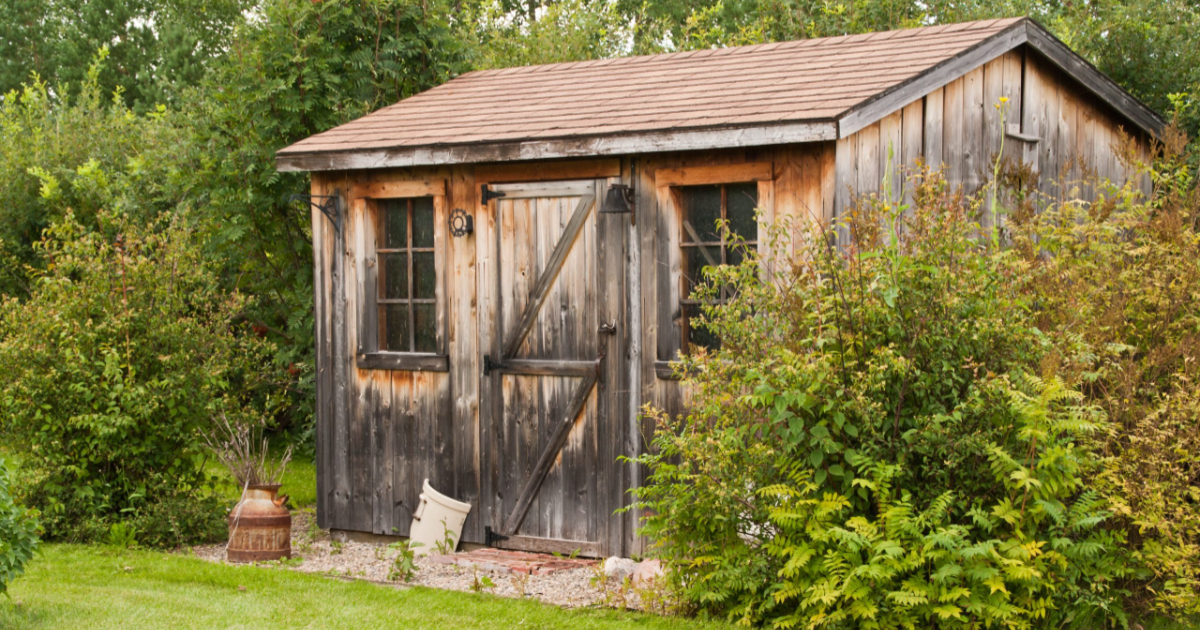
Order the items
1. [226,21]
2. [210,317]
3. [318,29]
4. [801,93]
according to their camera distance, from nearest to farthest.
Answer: [801,93]
[210,317]
[318,29]
[226,21]

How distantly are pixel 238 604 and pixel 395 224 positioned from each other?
3.20m

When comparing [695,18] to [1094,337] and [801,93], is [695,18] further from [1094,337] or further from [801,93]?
[1094,337]

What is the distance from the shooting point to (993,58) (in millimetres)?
8070

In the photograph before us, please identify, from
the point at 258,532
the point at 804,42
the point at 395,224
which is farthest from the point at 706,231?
the point at 258,532

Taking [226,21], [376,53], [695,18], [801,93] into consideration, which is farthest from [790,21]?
[226,21]

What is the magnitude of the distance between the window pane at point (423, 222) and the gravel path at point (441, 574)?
7.37 ft

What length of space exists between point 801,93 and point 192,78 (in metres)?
21.2

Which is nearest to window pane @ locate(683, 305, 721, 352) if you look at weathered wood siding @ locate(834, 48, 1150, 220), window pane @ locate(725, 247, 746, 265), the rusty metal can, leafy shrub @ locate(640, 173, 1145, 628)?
window pane @ locate(725, 247, 746, 265)

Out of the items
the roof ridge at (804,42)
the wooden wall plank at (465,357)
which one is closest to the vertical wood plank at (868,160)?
the roof ridge at (804,42)

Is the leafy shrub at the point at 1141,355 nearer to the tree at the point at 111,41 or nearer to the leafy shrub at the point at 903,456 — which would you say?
the leafy shrub at the point at 903,456

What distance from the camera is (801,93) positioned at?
24.2ft

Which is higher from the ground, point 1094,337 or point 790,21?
point 790,21

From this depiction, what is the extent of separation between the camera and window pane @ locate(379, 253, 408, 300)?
8758mm

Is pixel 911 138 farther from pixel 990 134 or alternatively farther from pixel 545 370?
pixel 545 370
